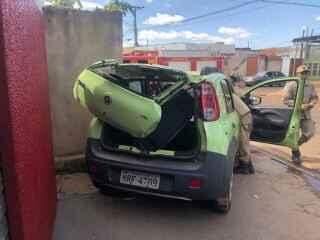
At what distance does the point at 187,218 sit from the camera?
161 inches

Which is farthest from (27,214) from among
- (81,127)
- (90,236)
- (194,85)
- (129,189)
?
(81,127)

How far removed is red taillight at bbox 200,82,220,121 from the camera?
379 cm

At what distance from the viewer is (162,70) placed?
14.4 feet

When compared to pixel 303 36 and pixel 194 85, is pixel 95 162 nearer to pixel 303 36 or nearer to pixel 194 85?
pixel 194 85

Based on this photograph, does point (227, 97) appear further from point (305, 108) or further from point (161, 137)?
point (305, 108)

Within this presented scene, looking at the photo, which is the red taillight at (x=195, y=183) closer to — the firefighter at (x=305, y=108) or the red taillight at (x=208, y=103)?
the red taillight at (x=208, y=103)

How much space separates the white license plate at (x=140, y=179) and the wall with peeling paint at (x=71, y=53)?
1719 mm

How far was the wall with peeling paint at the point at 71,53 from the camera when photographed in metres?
4.99

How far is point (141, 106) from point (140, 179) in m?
0.86

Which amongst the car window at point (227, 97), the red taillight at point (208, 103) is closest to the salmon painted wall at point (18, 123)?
the red taillight at point (208, 103)

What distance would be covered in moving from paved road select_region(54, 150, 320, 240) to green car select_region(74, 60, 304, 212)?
275mm

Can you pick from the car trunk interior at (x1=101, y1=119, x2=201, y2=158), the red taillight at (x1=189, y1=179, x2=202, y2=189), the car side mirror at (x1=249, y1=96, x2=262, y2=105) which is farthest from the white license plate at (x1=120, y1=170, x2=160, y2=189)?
the car side mirror at (x1=249, y1=96, x2=262, y2=105)

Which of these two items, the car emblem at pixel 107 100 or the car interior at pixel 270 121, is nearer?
the car emblem at pixel 107 100

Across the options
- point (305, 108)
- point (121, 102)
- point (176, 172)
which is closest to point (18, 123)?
point (121, 102)
